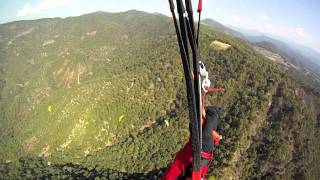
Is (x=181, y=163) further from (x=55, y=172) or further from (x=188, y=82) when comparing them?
(x=55, y=172)

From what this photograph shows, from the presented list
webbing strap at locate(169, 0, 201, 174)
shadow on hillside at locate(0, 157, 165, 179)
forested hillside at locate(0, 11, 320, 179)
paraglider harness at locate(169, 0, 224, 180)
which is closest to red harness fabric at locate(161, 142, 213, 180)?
paraglider harness at locate(169, 0, 224, 180)

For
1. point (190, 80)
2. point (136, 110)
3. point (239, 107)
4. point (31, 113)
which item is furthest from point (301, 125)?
point (31, 113)

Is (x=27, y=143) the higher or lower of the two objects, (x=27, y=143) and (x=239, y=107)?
the lower

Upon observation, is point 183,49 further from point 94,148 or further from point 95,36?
point 95,36

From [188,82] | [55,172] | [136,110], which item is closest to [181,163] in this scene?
[188,82]

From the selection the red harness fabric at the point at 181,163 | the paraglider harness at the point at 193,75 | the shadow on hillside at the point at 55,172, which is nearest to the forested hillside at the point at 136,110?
the shadow on hillside at the point at 55,172

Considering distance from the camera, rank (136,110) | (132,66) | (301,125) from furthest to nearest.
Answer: (132,66), (136,110), (301,125)

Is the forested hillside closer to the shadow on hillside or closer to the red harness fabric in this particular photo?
the shadow on hillside

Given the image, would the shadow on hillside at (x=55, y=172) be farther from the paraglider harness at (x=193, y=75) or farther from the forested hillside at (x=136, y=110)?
the paraglider harness at (x=193, y=75)
